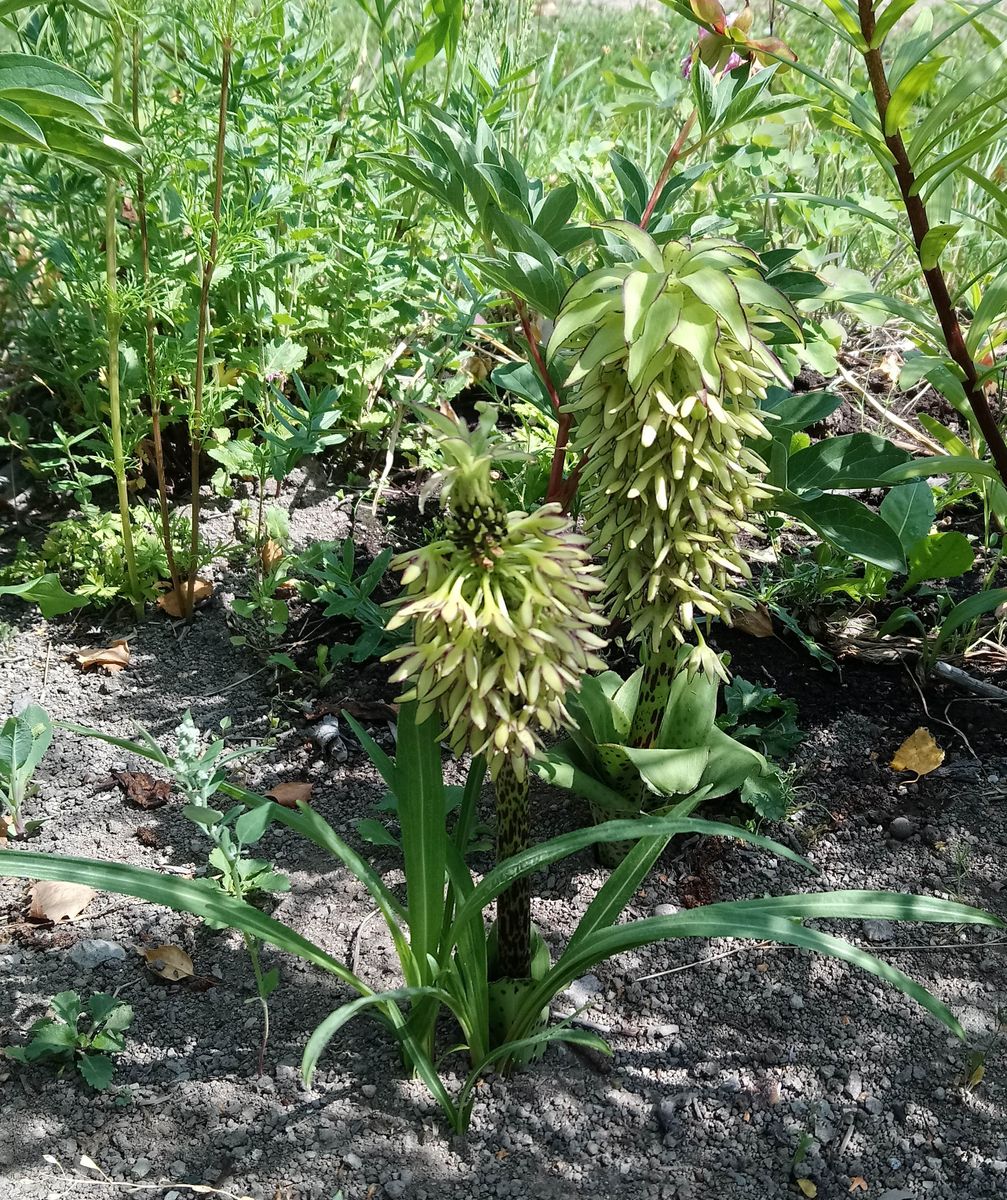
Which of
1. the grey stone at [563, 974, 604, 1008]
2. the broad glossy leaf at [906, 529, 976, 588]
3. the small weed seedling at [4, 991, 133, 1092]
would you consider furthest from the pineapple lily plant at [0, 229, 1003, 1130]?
the broad glossy leaf at [906, 529, 976, 588]

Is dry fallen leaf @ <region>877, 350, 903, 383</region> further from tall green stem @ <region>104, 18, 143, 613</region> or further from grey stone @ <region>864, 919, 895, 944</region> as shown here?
tall green stem @ <region>104, 18, 143, 613</region>

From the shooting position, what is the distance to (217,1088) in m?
1.55

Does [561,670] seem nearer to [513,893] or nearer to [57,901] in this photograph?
[513,893]

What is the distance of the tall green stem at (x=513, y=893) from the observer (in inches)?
55.3

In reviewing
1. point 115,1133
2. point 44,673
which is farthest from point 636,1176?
point 44,673

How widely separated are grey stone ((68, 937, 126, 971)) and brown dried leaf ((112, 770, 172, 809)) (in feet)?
0.99

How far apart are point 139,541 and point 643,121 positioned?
111 inches

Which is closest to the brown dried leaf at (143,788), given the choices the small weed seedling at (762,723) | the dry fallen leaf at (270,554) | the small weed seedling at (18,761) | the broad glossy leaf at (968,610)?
the small weed seedling at (18,761)

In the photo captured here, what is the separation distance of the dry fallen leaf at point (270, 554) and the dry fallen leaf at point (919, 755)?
1333mm

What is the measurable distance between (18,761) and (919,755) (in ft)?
5.35

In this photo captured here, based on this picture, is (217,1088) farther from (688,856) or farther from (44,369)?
(44,369)

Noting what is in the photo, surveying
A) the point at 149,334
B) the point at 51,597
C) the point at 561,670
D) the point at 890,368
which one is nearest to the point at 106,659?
the point at 51,597

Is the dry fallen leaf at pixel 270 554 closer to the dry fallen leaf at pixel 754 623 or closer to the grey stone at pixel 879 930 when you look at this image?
the dry fallen leaf at pixel 754 623

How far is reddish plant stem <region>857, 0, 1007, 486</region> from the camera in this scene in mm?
1522
